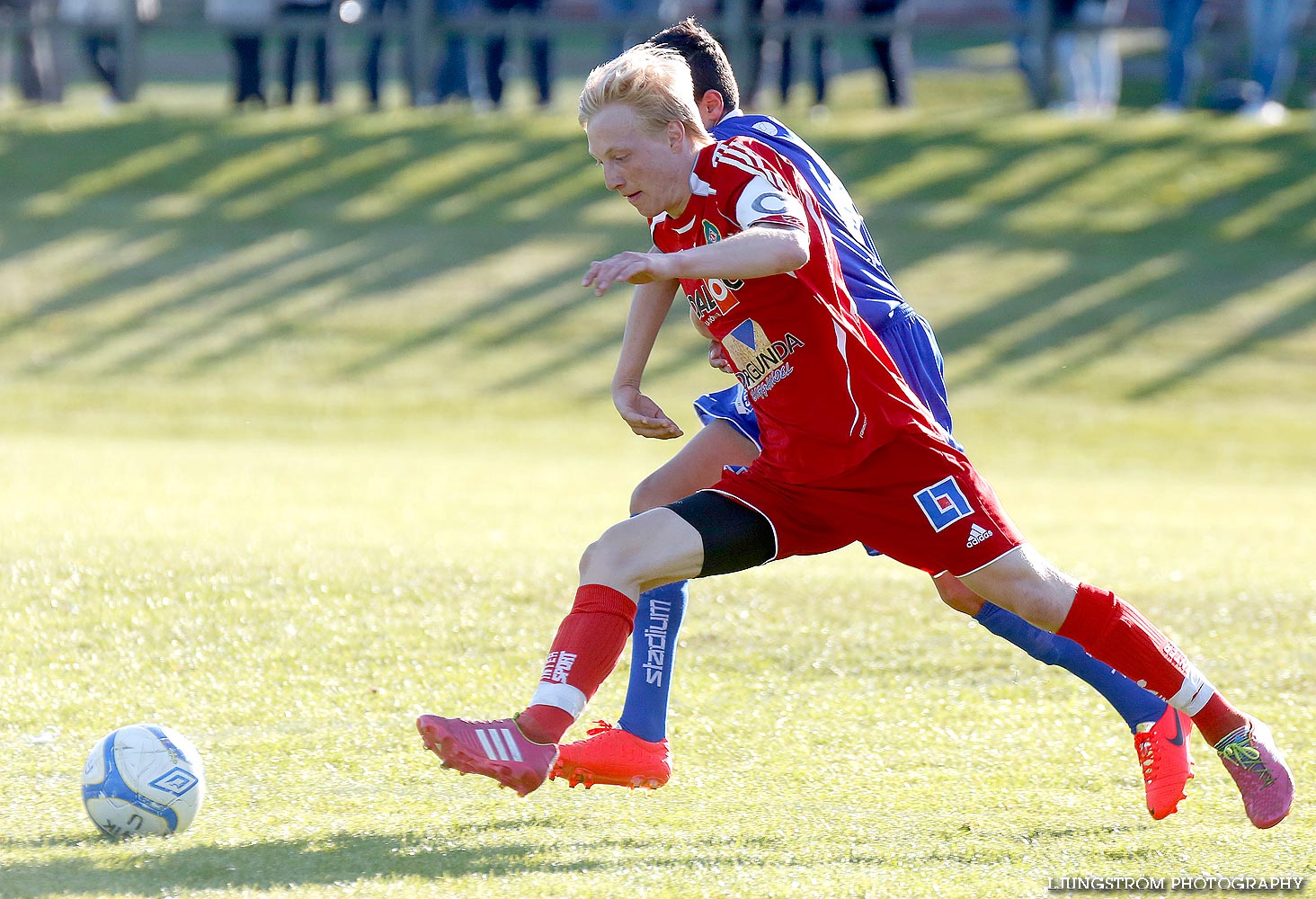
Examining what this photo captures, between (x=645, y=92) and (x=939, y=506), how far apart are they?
1.23 m

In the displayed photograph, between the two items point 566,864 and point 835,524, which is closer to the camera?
point 566,864

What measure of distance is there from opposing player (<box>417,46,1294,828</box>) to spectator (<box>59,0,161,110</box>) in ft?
50.3

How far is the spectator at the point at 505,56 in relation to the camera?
17469 millimetres

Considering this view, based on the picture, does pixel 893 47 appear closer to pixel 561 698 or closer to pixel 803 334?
pixel 803 334

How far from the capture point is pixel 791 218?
368 centimetres

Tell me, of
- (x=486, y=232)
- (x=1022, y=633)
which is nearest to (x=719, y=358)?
(x=1022, y=633)

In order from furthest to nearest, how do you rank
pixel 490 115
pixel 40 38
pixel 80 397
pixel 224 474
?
pixel 40 38, pixel 490 115, pixel 80 397, pixel 224 474

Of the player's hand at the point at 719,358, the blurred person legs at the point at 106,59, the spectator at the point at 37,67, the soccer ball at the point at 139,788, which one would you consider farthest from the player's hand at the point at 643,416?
the spectator at the point at 37,67

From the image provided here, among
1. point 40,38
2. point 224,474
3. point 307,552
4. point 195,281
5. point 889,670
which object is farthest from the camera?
point 40,38

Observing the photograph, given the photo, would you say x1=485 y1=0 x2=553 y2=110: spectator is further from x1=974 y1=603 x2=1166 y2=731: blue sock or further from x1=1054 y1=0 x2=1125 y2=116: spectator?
x1=974 y1=603 x2=1166 y2=731: blue sock

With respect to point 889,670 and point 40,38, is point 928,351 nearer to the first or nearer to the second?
point 889,670

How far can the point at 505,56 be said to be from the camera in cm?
1764

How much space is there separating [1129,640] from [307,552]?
3893 millimetres

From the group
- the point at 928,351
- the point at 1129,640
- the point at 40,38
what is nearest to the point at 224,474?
the point at 928,351
